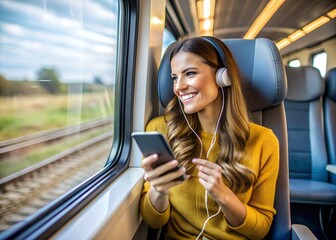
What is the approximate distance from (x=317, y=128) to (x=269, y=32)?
3.66 meters

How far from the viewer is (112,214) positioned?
2.73 ft

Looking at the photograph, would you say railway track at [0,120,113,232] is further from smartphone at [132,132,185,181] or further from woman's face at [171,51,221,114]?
woman's face at [171,51,221,114]

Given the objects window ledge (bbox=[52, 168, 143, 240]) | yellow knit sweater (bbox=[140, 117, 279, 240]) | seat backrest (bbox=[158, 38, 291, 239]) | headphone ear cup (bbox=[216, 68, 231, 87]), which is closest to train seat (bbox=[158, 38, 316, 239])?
seat backrest (bbox=[158, 38, 291, 239])

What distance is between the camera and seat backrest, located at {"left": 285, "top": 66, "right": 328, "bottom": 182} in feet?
7.72

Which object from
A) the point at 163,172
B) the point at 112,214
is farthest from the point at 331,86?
the point at 112,214

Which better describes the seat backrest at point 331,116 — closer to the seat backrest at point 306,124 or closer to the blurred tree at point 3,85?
the seat backrest at point 306,124

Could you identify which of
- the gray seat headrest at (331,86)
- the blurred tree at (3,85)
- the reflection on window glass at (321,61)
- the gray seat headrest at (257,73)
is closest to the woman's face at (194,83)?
the gray seat headrest at (257,73)

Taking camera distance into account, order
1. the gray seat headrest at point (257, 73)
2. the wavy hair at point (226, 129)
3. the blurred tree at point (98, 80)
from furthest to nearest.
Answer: the blurred tree at point (98, 80), the gray seat headrest at point (257, 73), the wavy hair at point (226, 129)

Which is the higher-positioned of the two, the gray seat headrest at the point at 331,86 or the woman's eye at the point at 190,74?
the gray seat headrest at the point at 331,86

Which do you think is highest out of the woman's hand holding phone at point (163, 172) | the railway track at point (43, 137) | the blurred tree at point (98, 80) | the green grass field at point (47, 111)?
the blurred tree at point (98, 80)

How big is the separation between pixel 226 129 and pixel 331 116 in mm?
1693

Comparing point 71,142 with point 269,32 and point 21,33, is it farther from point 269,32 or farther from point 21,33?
point 269,32

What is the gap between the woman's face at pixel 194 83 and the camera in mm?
1059

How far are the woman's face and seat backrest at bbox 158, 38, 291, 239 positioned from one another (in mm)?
178
